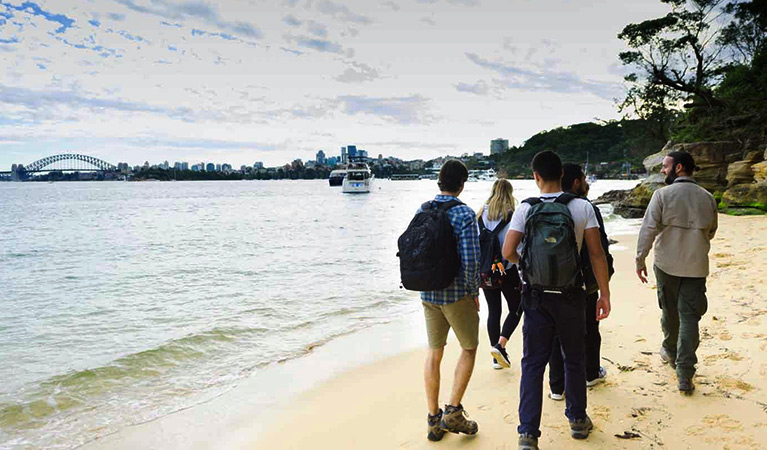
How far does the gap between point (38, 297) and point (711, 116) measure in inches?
1122

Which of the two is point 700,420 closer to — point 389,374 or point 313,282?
point 389,374

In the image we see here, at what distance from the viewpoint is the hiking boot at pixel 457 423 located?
3467 millimetres

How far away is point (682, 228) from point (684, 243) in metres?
0.13

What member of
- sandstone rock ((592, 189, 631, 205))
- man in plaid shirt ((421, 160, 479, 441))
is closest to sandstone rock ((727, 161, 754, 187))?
man in plaid shirt ((421, 160, 479, 441))

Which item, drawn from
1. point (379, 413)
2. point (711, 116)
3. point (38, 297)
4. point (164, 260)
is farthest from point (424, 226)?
point (711, 116)

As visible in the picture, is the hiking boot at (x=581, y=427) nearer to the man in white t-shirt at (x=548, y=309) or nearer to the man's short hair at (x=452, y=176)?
the man in white t-shirt at (x=548, y=309)

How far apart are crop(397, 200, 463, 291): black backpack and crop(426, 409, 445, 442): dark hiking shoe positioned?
1098mm

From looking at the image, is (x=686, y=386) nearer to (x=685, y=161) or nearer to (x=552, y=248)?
(x=685, y=161)

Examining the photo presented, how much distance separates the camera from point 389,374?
554 centimetres

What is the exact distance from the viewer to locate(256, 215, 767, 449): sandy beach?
132 inches

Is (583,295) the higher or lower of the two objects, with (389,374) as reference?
higher

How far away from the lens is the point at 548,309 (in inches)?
120

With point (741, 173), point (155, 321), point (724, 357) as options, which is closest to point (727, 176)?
point (741, 173)

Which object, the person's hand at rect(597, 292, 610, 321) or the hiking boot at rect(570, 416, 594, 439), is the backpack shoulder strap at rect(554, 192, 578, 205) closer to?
the person's hand at rect(597, 292, 610, 321)
